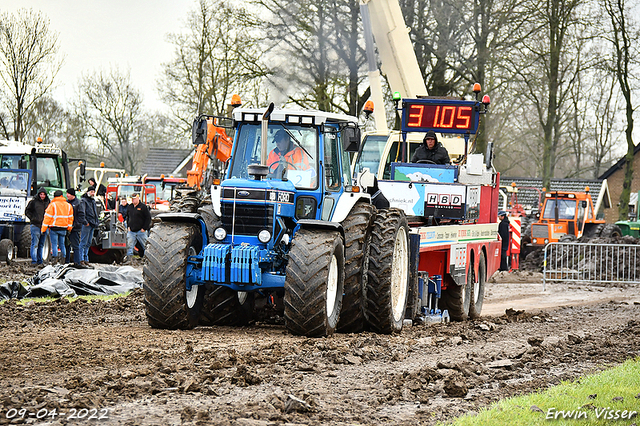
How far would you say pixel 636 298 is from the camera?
59.4ft

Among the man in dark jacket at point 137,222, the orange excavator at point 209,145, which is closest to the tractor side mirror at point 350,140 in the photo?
the orange excavator at point 209,145

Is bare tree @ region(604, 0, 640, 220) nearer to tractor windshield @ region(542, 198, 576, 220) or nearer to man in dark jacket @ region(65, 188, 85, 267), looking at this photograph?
tractor windshield @ region(542, 198, 576, 220)

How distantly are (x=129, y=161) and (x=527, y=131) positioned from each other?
26501 mm

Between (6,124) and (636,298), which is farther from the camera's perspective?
(6,124)

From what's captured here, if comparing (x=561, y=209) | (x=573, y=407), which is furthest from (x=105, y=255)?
(x=573, y=407)

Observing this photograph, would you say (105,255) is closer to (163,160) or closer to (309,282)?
(309,282)

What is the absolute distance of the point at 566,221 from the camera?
2945 centimetres

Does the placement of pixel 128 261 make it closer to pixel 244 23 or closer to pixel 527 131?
pixel 244 23

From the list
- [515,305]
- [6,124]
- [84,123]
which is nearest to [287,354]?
[515,305]

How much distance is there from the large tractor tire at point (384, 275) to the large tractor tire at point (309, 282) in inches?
42.2

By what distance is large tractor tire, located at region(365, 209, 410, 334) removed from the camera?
393 inches

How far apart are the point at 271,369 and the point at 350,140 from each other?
365 centimetres

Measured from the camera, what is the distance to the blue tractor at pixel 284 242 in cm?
893

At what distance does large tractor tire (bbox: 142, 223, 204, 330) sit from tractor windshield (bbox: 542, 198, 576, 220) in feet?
74.7
